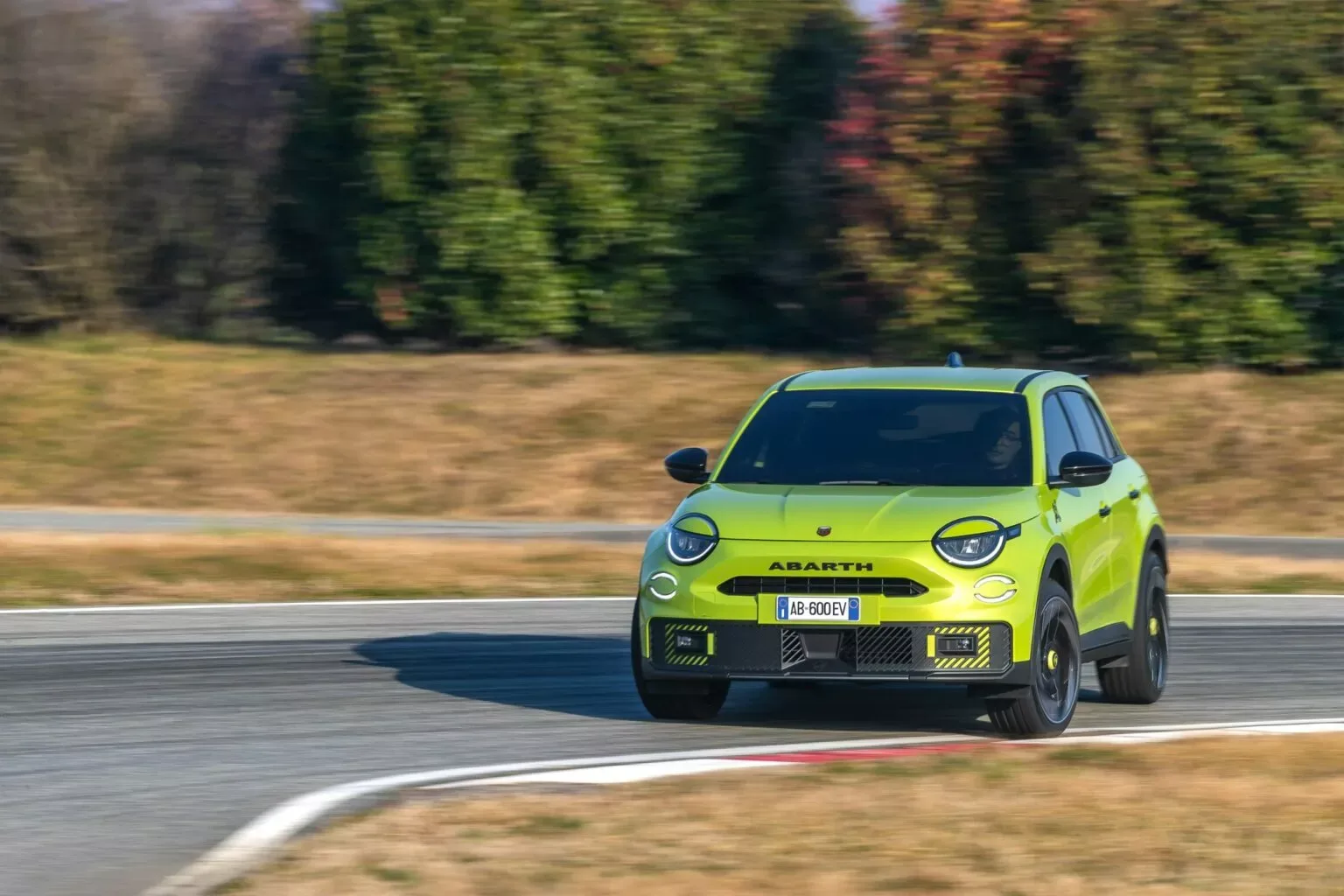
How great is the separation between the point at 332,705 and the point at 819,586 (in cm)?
285

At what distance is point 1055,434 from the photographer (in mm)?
10562

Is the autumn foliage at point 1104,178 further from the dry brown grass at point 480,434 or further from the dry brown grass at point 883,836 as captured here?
the dry brown grass at point 883,836

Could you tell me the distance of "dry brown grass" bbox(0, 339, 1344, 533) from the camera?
75.6 ft

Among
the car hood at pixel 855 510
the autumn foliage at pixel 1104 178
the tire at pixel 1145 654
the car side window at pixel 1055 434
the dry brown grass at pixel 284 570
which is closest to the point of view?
the car hood at pixel 855 510

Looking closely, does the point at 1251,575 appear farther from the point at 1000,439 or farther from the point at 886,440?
the point at 886,440

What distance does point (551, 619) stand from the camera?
14.9 meters

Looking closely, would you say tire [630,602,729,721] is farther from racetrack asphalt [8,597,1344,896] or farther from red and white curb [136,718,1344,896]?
red and white curb [136,718,1344,896]

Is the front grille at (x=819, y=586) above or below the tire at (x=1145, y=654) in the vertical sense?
above

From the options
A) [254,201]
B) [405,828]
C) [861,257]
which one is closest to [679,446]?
[861,257]

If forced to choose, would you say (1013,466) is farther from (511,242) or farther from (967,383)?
(511,242)

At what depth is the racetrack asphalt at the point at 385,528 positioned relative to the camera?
19641mm

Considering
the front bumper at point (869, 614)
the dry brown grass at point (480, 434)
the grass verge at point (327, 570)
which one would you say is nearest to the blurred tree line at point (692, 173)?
the dry brown grass at point (480, 434)

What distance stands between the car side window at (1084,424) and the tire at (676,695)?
7.36 feet

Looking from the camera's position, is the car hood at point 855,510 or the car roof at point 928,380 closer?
the car hood at point 855,510
